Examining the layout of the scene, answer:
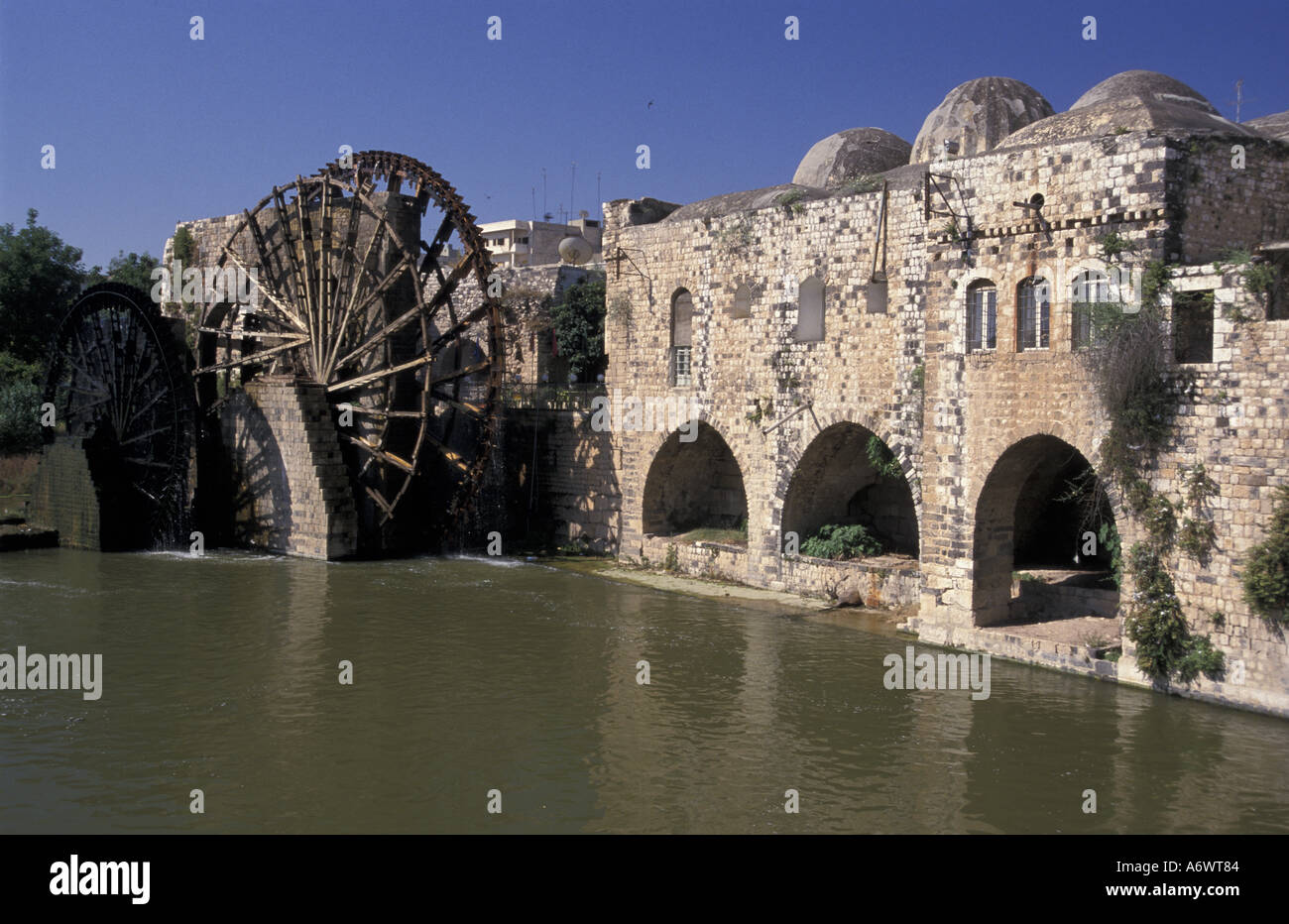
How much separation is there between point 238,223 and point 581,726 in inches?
540

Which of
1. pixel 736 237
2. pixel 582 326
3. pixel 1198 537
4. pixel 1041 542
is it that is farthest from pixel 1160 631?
pixel 582 326

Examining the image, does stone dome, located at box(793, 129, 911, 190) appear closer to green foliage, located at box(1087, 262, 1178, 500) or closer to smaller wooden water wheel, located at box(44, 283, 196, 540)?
green foliage, located at box(1087, 262, 1178, 500)

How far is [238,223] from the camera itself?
756 inches

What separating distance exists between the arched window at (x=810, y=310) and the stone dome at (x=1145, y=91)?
353cm

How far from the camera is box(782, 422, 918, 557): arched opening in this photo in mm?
14109

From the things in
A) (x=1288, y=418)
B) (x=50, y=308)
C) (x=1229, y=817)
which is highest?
(x=50, y=308)

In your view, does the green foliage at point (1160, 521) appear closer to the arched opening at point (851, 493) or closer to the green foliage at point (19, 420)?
the arched opening at point (851, 493)

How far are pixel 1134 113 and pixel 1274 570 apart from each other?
468 cm

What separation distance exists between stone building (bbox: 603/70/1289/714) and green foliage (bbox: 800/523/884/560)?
227 mm

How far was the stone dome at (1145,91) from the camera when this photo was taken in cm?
1154

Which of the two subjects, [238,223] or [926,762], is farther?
[238,223]

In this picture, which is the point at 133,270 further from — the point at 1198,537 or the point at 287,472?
the point at 1198,537
